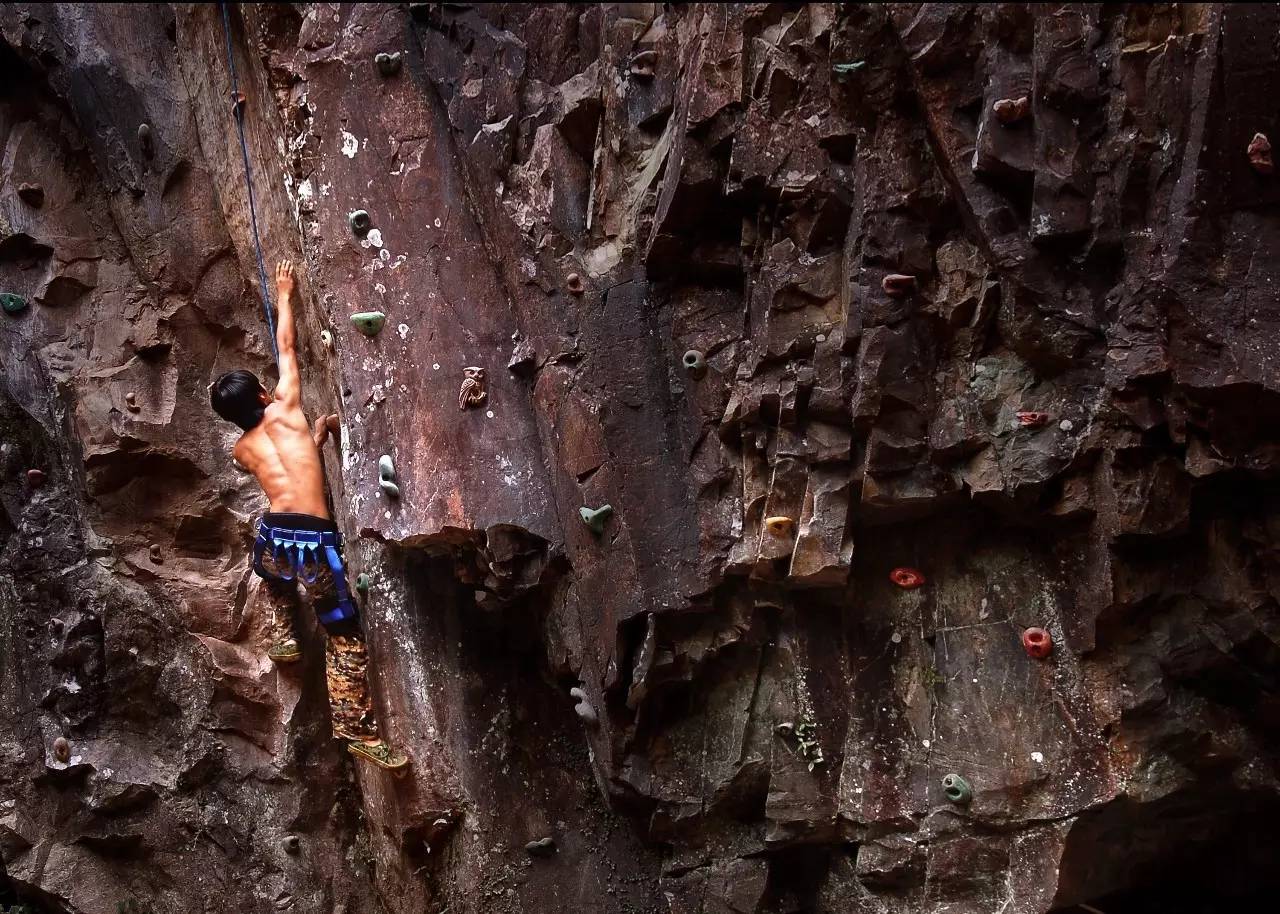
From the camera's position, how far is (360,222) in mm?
5805

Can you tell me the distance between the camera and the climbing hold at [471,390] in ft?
18.5

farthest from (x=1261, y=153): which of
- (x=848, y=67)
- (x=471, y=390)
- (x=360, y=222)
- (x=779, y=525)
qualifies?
(x=360, y=222)

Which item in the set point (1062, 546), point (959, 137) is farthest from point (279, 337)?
point (1062, 546)

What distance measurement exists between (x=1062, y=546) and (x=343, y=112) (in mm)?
4162

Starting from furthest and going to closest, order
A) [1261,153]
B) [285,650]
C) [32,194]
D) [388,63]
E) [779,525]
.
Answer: [32,194] → [285,650] → [388,63] → [779,525] → [1261,153]

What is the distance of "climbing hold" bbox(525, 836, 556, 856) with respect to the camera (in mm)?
5746

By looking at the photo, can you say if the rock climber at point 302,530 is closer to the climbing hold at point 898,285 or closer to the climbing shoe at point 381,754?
the climbing shoe at point 381,754

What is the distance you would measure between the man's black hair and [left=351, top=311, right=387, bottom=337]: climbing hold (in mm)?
652

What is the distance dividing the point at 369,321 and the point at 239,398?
82 centimetres

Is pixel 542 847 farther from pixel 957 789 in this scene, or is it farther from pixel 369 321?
pixel 369 321

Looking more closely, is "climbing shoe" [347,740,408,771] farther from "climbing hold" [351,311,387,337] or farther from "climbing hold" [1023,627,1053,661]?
"climbing hold" [1023,627,1053,661]

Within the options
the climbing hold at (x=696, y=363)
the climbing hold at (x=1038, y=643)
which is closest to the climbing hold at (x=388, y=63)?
the climbing hold at (x=696, y=363)

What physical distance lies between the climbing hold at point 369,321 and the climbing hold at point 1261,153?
389cm

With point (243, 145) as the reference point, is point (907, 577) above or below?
below
